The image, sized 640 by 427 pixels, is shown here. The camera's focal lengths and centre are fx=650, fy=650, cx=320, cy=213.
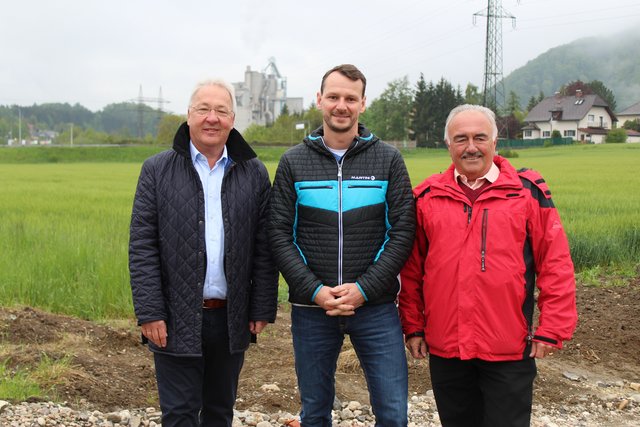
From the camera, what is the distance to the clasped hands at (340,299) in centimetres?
310

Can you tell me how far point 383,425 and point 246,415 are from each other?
1.38 metres

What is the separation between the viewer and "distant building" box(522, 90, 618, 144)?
79188mm

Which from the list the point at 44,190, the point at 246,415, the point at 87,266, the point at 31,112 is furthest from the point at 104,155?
the point at 31,112

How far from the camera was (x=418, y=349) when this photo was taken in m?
3.33

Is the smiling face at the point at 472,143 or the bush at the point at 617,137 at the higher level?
the bush at the point at 617,137

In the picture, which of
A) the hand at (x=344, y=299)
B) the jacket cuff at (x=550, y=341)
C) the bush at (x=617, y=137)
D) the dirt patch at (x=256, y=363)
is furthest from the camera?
the bush at (x=617, y=137)

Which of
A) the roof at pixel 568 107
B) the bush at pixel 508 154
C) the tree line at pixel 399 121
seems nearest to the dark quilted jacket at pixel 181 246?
the bush at pixel 508 154

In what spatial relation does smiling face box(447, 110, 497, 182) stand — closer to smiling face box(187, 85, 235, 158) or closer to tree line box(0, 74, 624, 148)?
smiling face box(187, 85, 235, 158)

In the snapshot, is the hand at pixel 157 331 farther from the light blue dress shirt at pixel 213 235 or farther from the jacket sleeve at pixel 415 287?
the jacket sleeve at pixel 415 287

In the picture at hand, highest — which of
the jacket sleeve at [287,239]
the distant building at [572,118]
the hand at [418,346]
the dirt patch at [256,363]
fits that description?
the distant building at [572,118]

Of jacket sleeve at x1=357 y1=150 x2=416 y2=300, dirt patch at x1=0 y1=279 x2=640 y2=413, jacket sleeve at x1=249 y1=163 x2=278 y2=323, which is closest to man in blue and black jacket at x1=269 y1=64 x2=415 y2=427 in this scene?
jacket sleeve at x1=357 y1=150 x2=416 y2=300

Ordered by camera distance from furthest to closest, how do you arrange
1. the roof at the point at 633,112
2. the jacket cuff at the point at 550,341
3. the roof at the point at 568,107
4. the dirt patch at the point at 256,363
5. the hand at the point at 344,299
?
the roof at the point at 633,112 < the roof at the point at 568,107 < the dirt patch at the point at 256,363 < the hand at the point at 344,299 < the jacket cuff at the point at 550,341

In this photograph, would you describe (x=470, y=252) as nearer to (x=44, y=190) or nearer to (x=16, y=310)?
(x=16, y=310)

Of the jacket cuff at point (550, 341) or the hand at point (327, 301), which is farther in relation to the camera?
the hand at point (327, 301)
